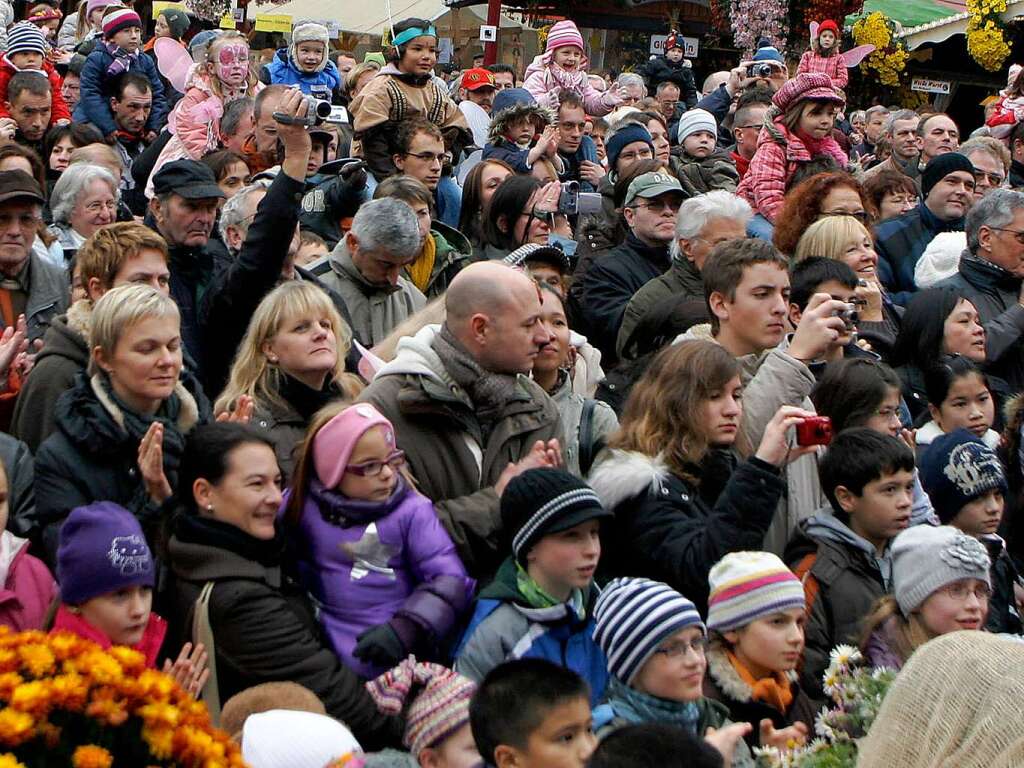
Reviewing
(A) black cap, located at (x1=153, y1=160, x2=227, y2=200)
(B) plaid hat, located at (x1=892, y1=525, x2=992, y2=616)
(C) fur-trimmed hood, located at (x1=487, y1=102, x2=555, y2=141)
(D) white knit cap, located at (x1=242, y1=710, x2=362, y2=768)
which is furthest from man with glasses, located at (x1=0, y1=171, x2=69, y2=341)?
(C) fur-trimmed hood, located at (x1=487, y1=102, x2=555, y2=141)

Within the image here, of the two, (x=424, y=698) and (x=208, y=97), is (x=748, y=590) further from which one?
(x=208, y=97)

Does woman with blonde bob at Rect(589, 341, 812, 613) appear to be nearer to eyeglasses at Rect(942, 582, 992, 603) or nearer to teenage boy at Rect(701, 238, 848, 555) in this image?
teenage boy at Rect(701, 238, 848, 555)

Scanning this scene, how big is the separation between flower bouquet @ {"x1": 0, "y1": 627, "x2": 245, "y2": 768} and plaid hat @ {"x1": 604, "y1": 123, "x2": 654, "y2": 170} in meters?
7.31

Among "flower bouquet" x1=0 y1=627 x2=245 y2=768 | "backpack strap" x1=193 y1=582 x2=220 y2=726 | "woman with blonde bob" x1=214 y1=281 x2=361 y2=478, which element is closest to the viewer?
"flower bouquet" x1=0 y1=627 x2=245 y2=768

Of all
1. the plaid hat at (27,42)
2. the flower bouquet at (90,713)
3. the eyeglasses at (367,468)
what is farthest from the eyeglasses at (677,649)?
the plaid hat at (27,42)

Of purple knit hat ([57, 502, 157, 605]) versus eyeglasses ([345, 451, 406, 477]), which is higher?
eyeglasses ([345, 451, 406, 477])

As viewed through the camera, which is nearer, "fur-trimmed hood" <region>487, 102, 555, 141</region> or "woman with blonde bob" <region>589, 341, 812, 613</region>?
"woman with blonde bob" <region>589, 341, 812, 613</region>

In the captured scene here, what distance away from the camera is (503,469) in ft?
15.6

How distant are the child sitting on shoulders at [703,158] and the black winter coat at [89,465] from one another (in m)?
5.80

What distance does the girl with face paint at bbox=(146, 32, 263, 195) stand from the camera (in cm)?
969

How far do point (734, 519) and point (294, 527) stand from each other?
4.33ft

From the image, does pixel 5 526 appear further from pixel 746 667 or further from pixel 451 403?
pixel 746 667

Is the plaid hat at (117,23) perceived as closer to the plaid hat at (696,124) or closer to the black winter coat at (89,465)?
the plaid hat at (696,124)

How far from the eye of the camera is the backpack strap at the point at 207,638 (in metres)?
4.04
